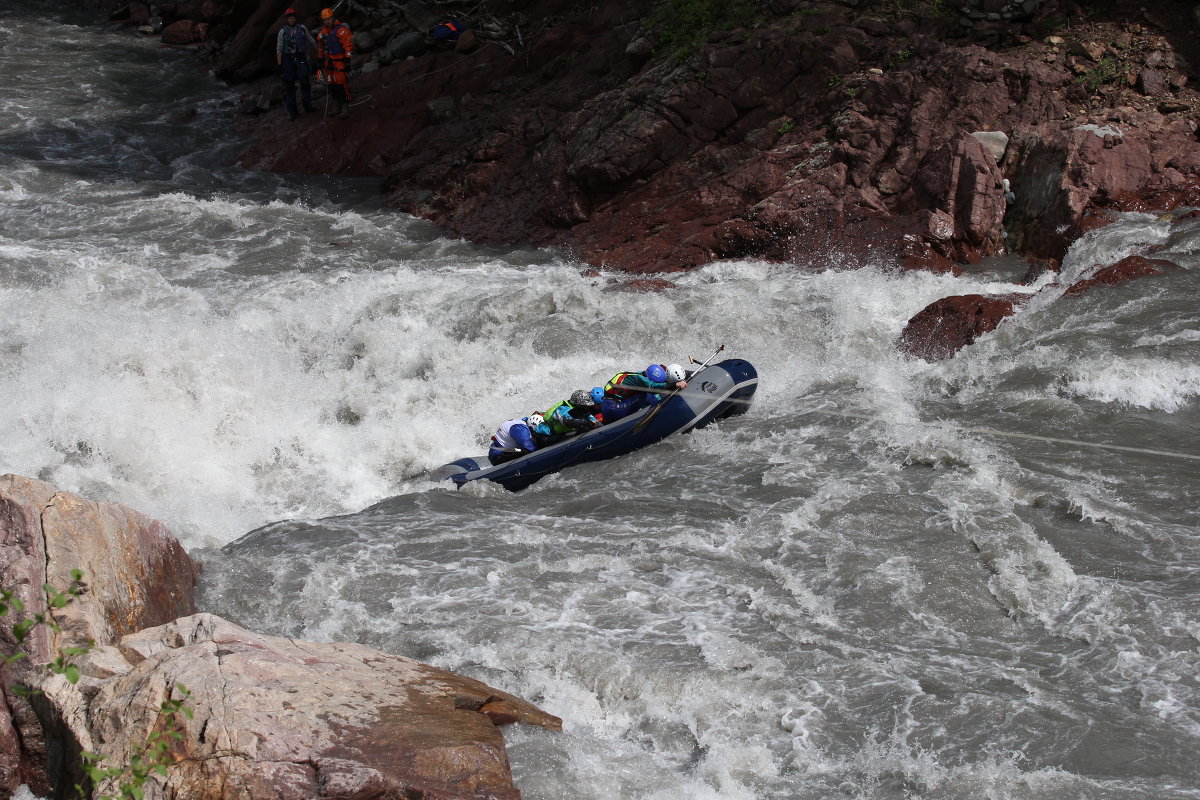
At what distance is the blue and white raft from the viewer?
897cm

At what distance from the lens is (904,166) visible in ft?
38.8

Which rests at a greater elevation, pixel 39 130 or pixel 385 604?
pixel 39 130

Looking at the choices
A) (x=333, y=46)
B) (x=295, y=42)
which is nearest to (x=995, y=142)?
(x=333, y=46)

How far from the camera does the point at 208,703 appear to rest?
4074mm

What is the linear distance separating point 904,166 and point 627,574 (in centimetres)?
716

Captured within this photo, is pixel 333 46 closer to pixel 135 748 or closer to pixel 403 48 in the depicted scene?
pixel 403 48

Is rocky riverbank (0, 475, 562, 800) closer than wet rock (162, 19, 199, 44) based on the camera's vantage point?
Yes

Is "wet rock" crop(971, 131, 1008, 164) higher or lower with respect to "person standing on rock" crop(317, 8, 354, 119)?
lower

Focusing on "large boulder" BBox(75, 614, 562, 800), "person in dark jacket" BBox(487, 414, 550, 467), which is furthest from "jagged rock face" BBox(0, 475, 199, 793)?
"person in dark jacket" BBox(487, 414, 550, 467)

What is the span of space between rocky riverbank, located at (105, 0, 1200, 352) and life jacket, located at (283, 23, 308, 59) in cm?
141

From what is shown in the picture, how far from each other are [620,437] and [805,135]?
564cm

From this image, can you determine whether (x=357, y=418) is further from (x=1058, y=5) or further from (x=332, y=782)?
(x=1058, y=5)

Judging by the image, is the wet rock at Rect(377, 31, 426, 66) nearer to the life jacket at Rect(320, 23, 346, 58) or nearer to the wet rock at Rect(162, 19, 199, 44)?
the life jacket at Rect(320, 23, 346, 58)

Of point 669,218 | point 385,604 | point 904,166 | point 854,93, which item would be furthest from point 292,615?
point 854,93
